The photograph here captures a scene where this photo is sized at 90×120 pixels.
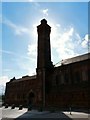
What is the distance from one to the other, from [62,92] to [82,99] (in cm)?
489

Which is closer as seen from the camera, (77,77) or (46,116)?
(46,116)

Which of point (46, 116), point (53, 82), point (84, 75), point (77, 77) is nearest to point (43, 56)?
point (53, 82)

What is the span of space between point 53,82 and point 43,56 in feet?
20.4

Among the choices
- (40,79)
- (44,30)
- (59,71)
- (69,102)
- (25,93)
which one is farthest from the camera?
(25,93)

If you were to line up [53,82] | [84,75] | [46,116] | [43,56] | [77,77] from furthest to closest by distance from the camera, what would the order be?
[43,56] → [53,82] → [77,77] → [84,75] → [46,116]

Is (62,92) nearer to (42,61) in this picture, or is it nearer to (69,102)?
(69,102)

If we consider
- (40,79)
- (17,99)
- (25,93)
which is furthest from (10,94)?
(40,79)

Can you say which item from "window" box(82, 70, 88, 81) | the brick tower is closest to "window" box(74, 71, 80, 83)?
"window" box(82, 70, 88, 81)

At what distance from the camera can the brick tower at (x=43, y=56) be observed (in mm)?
38478

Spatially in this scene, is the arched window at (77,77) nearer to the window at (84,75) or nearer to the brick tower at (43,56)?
the window at (84,75)

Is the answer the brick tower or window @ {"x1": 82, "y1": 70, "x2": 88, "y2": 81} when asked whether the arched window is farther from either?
the brick tower

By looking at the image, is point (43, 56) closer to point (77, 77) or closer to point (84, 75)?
point (77, 77)

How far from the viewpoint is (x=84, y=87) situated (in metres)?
30.5

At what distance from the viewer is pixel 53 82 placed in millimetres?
37531
